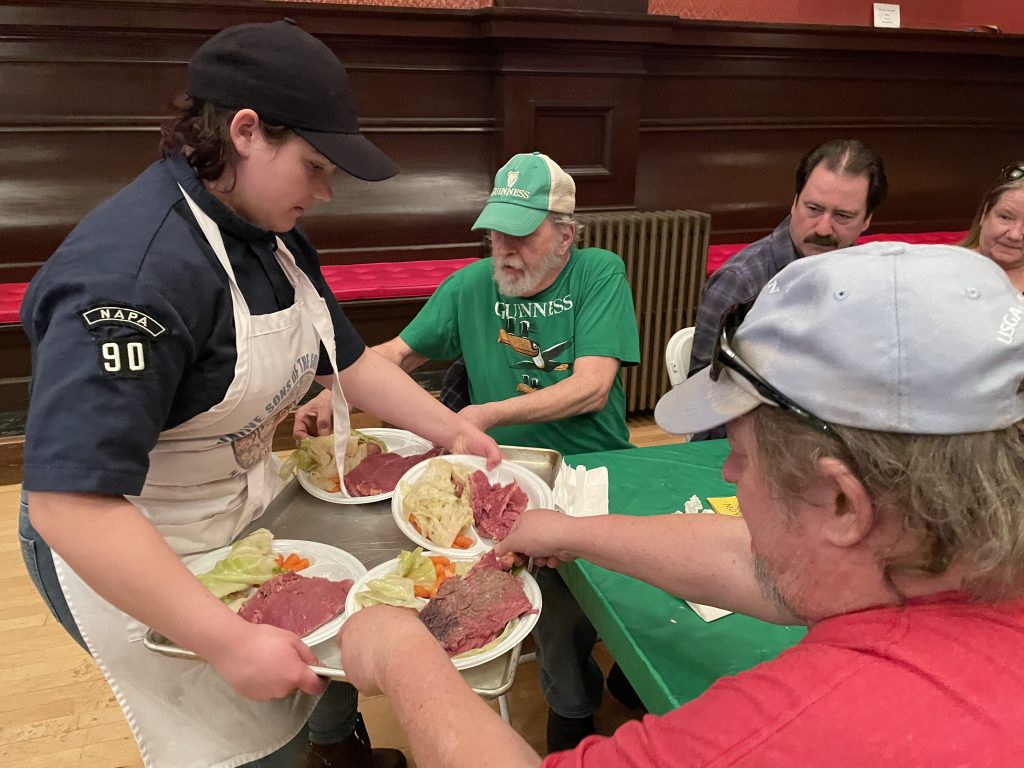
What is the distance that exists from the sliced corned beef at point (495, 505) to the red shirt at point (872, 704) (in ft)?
2.66

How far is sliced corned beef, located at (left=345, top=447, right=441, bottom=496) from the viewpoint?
5.79ft

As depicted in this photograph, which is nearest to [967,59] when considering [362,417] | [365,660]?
[362,417]

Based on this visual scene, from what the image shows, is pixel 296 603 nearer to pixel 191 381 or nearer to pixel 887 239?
pixel 191 381

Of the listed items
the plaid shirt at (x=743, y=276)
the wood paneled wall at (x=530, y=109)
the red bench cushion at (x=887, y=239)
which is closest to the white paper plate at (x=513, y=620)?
the plaid shirt at (x=743, y=276)

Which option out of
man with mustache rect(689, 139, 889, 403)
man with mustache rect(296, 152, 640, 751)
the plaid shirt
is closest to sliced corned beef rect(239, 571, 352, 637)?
man with mustache rect(296, 152, 640, 751)

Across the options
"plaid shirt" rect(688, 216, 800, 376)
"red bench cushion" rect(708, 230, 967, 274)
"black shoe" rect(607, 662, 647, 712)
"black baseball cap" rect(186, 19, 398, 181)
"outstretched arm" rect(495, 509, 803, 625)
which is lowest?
"black shoe" rect(607, 662, 647, 712)

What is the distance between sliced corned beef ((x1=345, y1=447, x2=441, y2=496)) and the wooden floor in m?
0.99

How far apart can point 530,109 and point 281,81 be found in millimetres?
3181

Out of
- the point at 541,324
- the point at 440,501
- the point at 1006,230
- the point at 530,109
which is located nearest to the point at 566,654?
the point at 440,501

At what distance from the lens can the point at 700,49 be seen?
4.57m

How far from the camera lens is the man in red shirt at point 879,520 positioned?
68 centimetres

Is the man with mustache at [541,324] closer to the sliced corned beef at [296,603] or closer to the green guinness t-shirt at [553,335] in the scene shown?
the green guinness t-shirt at [553,335]

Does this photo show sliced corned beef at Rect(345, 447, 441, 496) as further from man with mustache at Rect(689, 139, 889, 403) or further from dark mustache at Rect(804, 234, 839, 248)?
dark mustache at Rect(804, 234, 839, 248)

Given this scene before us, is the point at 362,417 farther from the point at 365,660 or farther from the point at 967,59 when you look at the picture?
the point at 967,59
